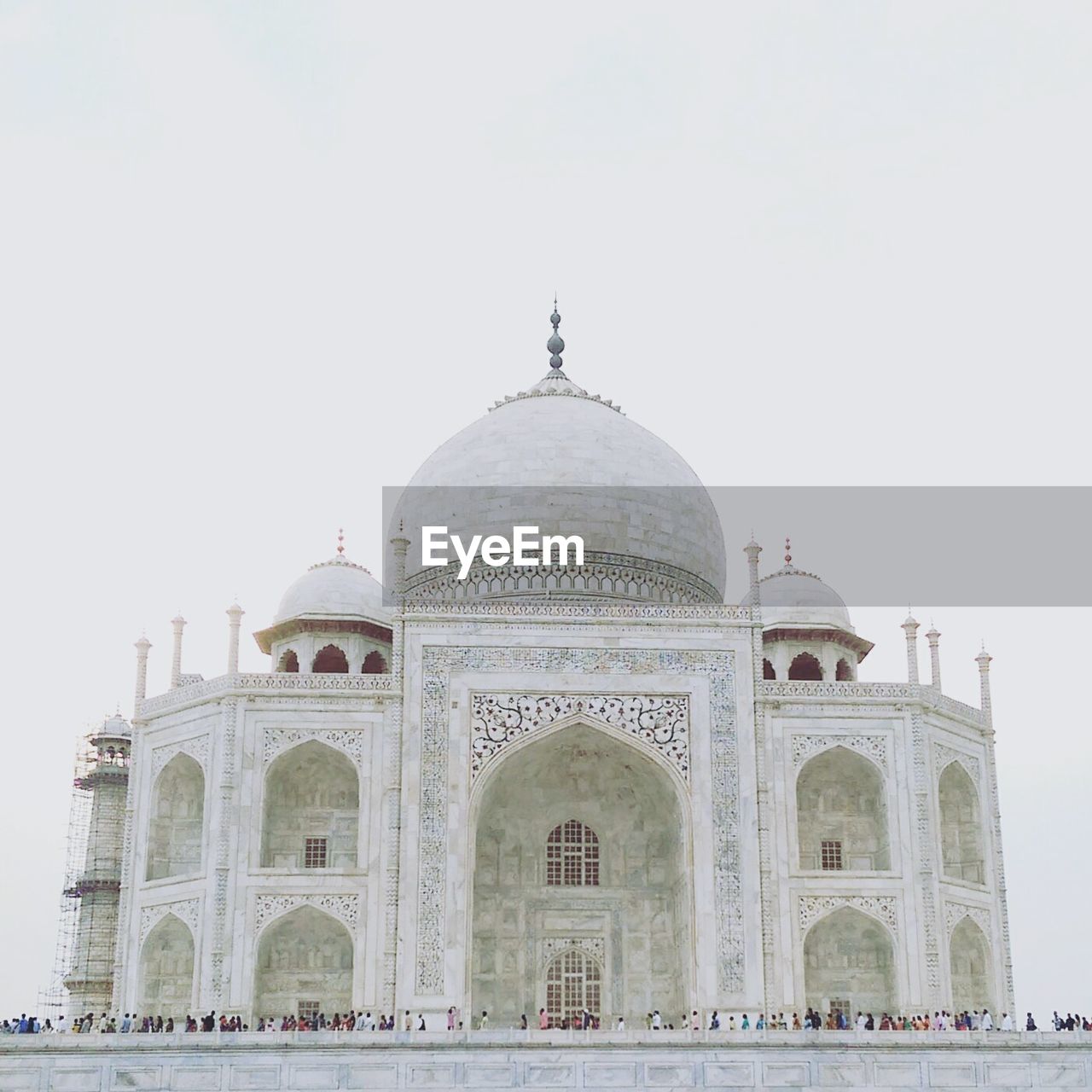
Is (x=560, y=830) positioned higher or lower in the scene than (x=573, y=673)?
lower

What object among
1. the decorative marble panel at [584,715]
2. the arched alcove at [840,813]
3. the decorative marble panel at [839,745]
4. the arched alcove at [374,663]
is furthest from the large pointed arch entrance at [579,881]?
the arched alcove at [374,663]

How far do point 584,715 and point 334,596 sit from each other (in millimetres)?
6015

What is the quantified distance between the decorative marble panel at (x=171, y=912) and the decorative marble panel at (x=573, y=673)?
3220mm

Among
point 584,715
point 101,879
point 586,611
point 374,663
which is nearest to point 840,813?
point 584,715

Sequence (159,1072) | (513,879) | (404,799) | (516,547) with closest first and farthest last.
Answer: (159,1072) < (404,799) < (513,879) < (516,547)

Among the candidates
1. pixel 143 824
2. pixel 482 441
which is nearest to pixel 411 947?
pixel 143 824

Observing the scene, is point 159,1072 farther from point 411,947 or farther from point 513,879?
point 513,879

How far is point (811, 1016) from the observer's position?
Result: 23.4 metres

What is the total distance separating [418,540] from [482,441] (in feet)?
7.23

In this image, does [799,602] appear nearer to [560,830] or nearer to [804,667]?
[804,667]

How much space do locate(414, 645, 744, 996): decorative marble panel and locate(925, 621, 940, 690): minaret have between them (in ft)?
11.8

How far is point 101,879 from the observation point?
109 ft

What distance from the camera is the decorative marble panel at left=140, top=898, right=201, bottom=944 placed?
24578 mm

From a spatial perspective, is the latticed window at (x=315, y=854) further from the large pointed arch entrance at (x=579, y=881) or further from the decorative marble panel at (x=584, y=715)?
the decorative marble panel at (x=584, y=715)
